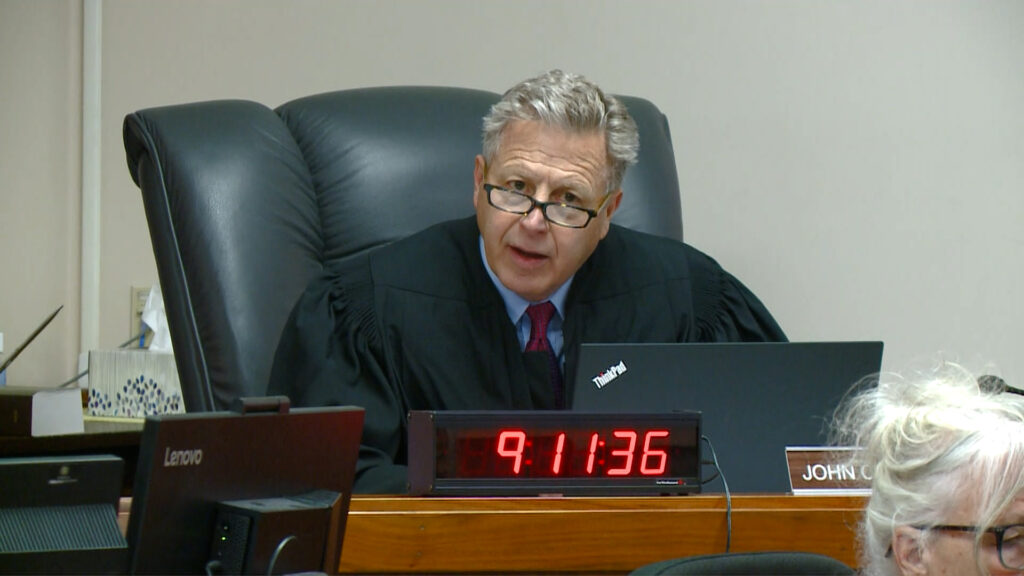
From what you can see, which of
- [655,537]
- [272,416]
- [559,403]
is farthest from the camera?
[559,403]

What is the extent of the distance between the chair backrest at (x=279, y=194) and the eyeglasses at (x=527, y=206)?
12.0 inches

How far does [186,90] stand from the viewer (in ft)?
10.5

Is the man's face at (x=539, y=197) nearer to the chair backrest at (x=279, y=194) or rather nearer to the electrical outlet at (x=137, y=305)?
the chair backrest at (x=279, y=194)

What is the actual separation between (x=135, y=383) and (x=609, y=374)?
5.07 feet

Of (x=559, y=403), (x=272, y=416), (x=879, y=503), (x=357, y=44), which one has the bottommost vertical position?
(x=559, y=403)

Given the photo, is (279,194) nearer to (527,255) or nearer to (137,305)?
(527,255)

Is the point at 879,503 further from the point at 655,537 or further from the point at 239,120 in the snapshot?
the point at 239,120

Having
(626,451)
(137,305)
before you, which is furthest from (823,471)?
(137,305)

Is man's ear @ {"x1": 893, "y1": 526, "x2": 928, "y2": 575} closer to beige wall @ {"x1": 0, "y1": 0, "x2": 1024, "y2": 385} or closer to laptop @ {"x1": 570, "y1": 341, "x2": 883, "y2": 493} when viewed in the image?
laptop @ {"x1": 570, "y1": 341, "x2": 883, "y2": 493}

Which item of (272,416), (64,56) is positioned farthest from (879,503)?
(64,56)

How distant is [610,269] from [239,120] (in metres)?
0.73

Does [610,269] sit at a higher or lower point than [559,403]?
higher

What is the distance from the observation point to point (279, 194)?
7.46ft

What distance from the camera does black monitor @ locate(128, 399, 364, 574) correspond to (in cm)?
96
